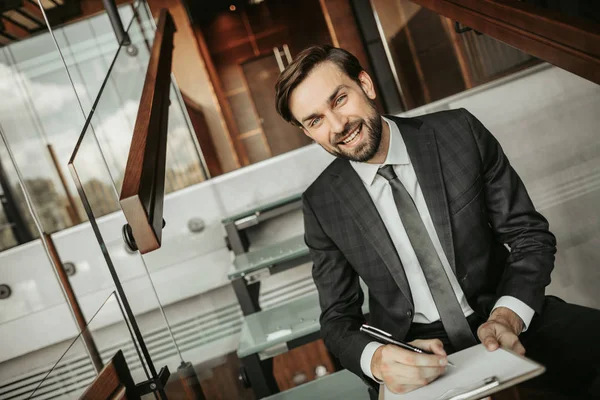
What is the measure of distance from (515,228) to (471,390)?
0.67 metres

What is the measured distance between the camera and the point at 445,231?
153 cm

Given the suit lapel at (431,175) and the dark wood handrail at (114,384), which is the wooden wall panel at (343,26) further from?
the dark wood handrail at (114,384)

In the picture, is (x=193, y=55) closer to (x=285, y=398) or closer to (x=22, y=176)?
(x=22, y=176)

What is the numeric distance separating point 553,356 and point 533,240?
12.4 inches

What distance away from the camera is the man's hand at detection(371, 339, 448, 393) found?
1129 millimetres

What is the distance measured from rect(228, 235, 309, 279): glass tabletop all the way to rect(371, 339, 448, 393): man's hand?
1.14m

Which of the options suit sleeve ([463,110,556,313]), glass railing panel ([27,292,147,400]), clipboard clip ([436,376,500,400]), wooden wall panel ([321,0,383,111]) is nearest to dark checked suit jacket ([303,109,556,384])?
suit sleeve ([463,110,556,313])

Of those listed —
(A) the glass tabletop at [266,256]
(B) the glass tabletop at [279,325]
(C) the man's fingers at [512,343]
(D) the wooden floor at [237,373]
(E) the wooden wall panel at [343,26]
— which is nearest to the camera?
(C) the man's fingers at [512,343]

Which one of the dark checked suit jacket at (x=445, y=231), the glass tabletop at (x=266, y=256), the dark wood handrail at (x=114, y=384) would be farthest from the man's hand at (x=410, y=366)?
the glass tabletop at (x=266, y=256)

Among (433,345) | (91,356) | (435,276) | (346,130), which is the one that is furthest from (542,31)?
(91,356)

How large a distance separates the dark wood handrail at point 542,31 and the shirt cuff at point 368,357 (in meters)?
0.83

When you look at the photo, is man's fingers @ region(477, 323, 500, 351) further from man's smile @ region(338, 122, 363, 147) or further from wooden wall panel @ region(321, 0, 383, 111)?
wooden wall panel @ region(321, 0, 383, 111)

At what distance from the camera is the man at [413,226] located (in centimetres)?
150

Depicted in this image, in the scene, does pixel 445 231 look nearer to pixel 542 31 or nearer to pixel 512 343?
pixel 512 343
